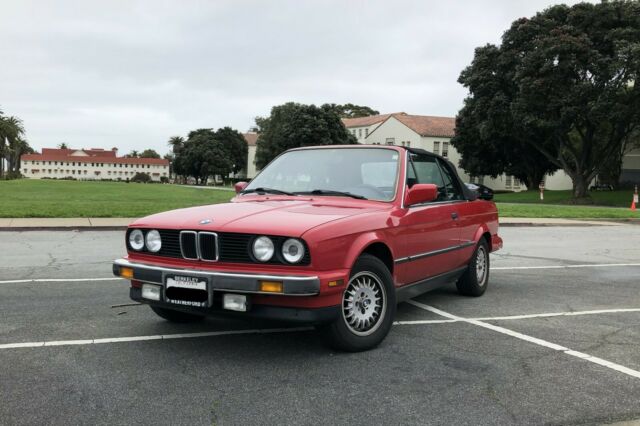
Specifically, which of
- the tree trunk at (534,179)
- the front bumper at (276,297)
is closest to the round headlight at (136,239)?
the front bumper at (276,297)

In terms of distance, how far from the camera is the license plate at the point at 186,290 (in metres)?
3.86

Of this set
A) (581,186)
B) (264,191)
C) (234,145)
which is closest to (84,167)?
(234,145)

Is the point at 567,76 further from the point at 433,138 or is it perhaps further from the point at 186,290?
the point at 433,138

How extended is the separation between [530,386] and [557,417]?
48 centimetres

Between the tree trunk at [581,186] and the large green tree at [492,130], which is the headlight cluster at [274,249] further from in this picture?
the tree trunk at [581,186]

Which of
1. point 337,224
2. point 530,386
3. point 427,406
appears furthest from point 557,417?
point 337,224

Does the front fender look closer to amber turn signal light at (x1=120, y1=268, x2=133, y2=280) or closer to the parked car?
the parked car

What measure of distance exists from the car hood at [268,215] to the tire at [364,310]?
45cm

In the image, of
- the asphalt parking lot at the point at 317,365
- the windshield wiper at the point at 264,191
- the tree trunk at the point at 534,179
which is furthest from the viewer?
the tree trunk at the point at 534,179

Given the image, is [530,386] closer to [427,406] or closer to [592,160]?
[427,406]

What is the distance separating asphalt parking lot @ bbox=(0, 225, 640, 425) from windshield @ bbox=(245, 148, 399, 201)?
127cm

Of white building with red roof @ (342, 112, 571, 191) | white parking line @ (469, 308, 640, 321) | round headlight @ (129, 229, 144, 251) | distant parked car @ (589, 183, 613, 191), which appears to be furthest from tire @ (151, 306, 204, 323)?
white building with red roof @ (342, 112, 571, 191)

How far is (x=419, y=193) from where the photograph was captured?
480 cm

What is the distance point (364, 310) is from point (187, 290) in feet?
4.36
